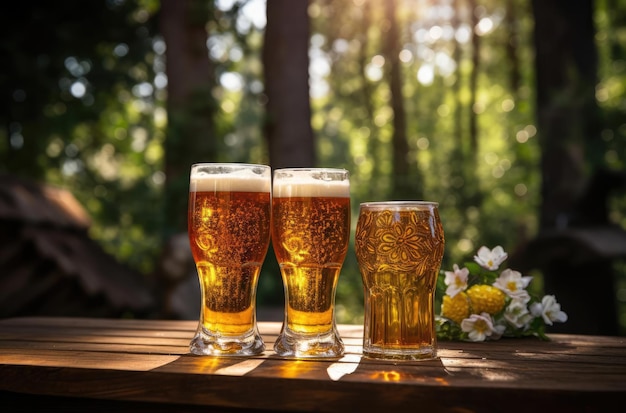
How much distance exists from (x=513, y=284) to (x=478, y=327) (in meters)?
0.20

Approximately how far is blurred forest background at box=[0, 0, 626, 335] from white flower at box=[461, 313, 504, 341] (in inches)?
123

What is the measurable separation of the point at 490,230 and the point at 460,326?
30.3 ft

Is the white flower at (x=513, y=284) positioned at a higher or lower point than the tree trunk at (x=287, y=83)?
lower

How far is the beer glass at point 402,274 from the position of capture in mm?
1608

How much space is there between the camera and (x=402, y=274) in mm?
1618

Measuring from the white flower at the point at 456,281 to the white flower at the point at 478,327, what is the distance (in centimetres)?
Answer: 10

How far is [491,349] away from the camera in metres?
1.76

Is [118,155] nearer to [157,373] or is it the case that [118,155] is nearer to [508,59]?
[508,59]

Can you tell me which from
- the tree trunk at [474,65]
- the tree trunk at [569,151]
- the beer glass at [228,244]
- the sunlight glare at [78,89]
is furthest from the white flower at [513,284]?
the tree trunk at [474,65]

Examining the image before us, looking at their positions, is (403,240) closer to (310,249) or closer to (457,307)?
(310,249)

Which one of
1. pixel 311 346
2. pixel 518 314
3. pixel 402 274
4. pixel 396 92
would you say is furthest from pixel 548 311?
pixel 396 92

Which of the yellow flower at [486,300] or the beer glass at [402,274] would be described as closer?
the beer glass at [402,274]

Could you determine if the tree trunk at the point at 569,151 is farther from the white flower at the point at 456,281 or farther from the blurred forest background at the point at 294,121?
the white flower at the point at 456,281

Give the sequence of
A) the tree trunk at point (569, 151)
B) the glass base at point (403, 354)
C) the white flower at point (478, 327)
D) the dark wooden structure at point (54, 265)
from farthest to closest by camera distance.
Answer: the dark wooden structure at point (54, 265)
the tree trunk at point (569, 151)
the white flower at point (478, 327)
the glass base at point (403, 354)
